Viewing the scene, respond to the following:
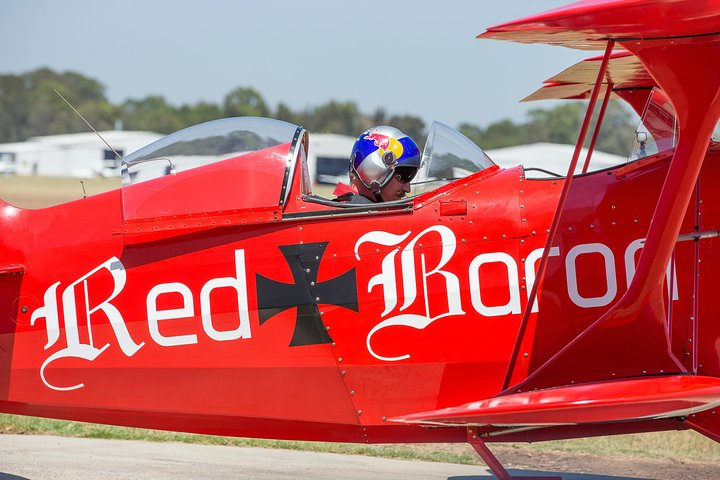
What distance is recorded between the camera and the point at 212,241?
5.78 m

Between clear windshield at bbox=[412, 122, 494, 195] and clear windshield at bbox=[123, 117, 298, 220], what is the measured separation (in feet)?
2.69

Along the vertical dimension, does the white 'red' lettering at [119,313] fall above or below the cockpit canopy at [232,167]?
below

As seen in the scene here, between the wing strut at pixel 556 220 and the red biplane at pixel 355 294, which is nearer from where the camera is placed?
the wing strut at pixel 556 220

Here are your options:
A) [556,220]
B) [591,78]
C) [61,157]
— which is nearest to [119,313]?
[556,220]

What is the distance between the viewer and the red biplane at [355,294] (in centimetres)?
544

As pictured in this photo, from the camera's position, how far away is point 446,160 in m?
5.87

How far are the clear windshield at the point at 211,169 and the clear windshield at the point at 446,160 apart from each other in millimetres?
821

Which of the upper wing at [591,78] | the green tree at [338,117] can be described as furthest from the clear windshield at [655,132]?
the green tree at [338,117]

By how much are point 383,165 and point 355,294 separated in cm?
110

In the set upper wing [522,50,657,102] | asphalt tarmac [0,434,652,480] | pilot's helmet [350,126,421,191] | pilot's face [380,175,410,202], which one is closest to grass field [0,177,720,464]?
asphalt tarmac [0,434,652,480]

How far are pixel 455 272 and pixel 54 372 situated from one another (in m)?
2.48

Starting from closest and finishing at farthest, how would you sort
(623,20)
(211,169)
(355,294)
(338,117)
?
(623,20) → (355,294) → (211,169) → (338,117)

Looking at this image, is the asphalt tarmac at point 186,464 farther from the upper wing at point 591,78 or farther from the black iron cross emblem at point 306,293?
the upper wing at point 591,78

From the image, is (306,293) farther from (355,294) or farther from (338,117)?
(338,117)
